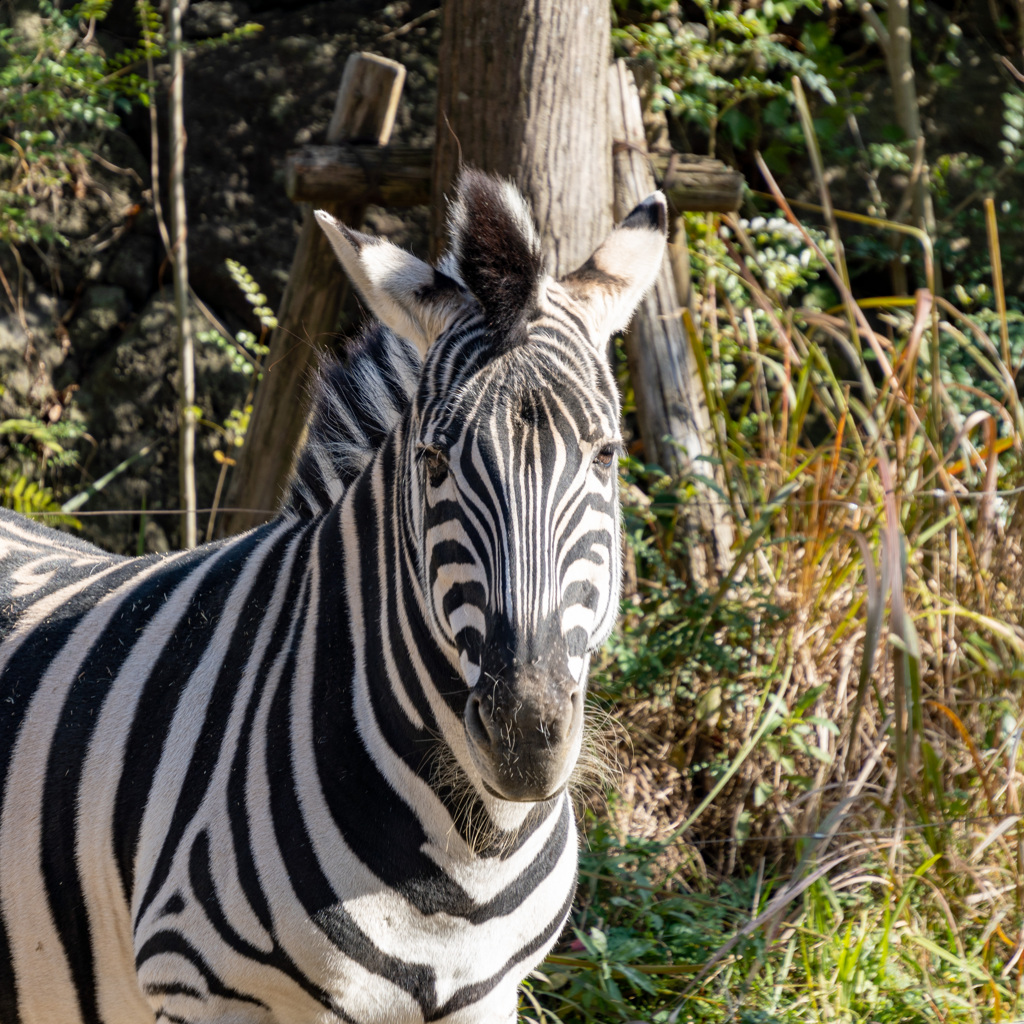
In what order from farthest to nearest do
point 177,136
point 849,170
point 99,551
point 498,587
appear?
1. point 849,170
2. point 177,136
3. point 99,551
4. point 498,587

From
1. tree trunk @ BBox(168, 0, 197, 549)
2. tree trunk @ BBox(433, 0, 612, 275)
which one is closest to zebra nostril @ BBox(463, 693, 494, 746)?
tree trunk @ BBox(433, 0, 612, 275)

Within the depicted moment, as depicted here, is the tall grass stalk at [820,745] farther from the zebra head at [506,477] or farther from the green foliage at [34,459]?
the green foliage at [34,459]

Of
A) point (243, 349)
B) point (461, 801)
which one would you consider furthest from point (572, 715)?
point (243, 349)

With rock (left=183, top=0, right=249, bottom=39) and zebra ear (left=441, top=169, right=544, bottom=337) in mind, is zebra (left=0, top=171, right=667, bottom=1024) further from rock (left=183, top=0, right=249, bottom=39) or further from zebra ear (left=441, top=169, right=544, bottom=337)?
rock (left=183, top=0, right=249, bottom=39)

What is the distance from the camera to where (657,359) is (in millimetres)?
4004

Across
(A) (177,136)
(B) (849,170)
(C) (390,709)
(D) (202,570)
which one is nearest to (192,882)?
(C) (390,709)

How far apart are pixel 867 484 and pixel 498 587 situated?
260 cm

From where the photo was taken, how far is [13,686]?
2086 mm

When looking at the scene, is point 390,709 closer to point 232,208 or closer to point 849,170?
point 232,208

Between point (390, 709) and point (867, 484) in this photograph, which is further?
point (867, 484)

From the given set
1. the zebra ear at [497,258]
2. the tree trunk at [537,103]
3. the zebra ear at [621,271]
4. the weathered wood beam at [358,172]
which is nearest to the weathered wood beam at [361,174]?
the weathered wood beam at [358,172]

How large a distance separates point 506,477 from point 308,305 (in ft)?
8.25

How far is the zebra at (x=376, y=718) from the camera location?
1565mm

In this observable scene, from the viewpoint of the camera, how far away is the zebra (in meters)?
1.57
